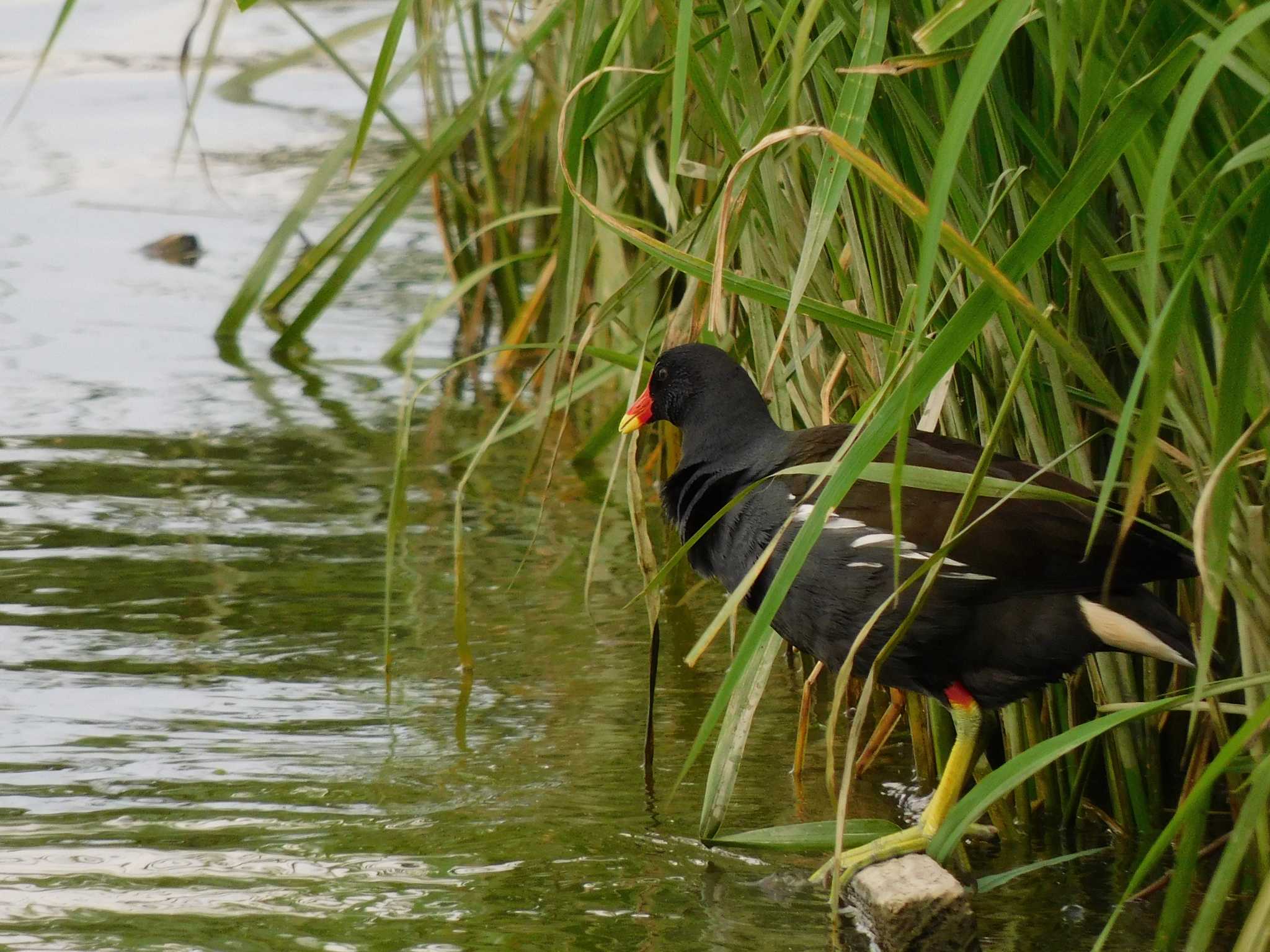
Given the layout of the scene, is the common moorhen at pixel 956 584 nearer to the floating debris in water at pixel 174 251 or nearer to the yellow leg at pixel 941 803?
the yellow leg at pixel 941 803

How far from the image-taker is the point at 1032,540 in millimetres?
2311

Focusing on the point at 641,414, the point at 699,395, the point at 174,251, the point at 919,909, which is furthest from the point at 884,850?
the point at 174,251

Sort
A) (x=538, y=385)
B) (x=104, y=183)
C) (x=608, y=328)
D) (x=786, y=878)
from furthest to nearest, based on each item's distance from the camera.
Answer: (x=104, y=183) < (x=538, y=385) < (x=608, y=328) < (x=786, y=878)

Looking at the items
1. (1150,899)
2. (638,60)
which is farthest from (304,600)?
(1150,899)

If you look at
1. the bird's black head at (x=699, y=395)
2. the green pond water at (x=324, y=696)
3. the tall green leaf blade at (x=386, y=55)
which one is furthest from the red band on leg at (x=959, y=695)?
the tall green leaf blade at (x=386, y=55)

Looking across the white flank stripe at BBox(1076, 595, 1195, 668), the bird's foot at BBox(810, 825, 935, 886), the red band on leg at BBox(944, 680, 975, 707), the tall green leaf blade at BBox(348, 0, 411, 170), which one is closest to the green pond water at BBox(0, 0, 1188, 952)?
the bird's foot at BBox(810, 825, 935, 886)

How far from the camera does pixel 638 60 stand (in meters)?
3.60

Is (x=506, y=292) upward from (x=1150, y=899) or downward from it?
upward

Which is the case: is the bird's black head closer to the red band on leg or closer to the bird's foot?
the red band on leg

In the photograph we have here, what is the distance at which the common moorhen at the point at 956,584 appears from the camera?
226 centimetres

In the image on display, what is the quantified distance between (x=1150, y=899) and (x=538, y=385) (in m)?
3.33

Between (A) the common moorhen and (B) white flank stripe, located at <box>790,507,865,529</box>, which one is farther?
(B) white flank stripe, located at <box>790,507,865,529</box>

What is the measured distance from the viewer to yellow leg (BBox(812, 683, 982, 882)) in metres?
2.42

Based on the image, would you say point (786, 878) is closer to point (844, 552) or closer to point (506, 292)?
point (844, 552)
